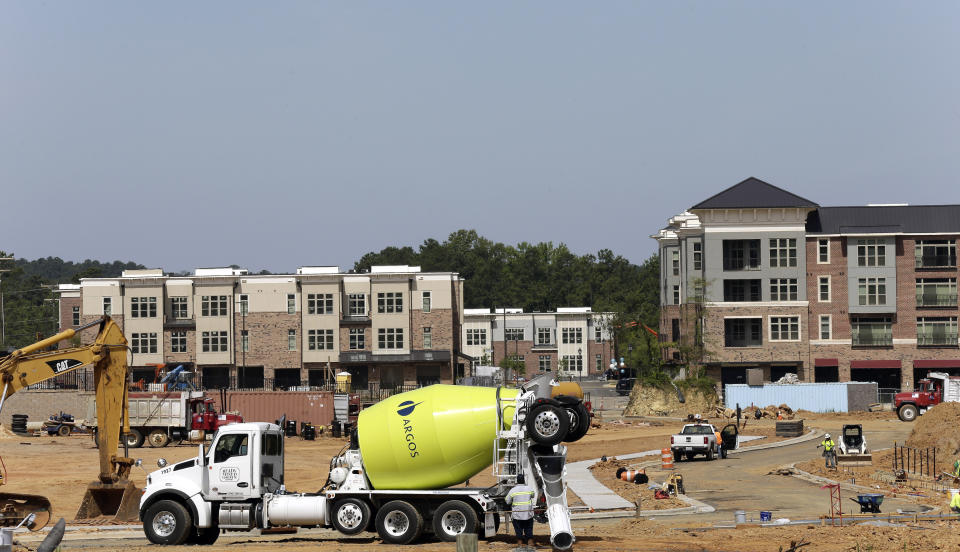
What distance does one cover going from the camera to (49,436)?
77062mm

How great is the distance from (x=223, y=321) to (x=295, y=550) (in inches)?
3276

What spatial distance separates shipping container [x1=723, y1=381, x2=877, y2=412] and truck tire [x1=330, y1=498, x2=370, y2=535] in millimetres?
67201

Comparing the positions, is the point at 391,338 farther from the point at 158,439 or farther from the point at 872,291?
the point at 872,291

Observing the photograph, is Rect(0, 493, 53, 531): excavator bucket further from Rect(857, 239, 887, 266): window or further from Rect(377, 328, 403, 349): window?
Rect(857, 239, 887, 266): window

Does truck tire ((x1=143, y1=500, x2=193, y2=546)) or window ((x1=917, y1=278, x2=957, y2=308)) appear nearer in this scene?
truck tire ((x1=143, y1=500, x2=193, y2=546))

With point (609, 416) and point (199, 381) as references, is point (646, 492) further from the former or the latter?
point (199, 381)

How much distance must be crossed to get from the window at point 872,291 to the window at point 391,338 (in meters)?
40.7

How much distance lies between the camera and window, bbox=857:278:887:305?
99.2 metres

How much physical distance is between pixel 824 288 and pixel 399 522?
265 feet

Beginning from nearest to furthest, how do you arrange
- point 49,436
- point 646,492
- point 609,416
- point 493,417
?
point 493,417, point 646,492, point 49,436, point 609,416

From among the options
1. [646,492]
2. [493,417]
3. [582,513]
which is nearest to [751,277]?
[646,492]

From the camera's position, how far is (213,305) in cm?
10744

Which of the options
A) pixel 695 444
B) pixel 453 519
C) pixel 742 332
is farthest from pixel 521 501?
pixel 742 332

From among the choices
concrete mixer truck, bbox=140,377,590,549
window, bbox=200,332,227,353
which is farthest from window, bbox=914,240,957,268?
concrete mixer truck, bbox=140,377,590,549
